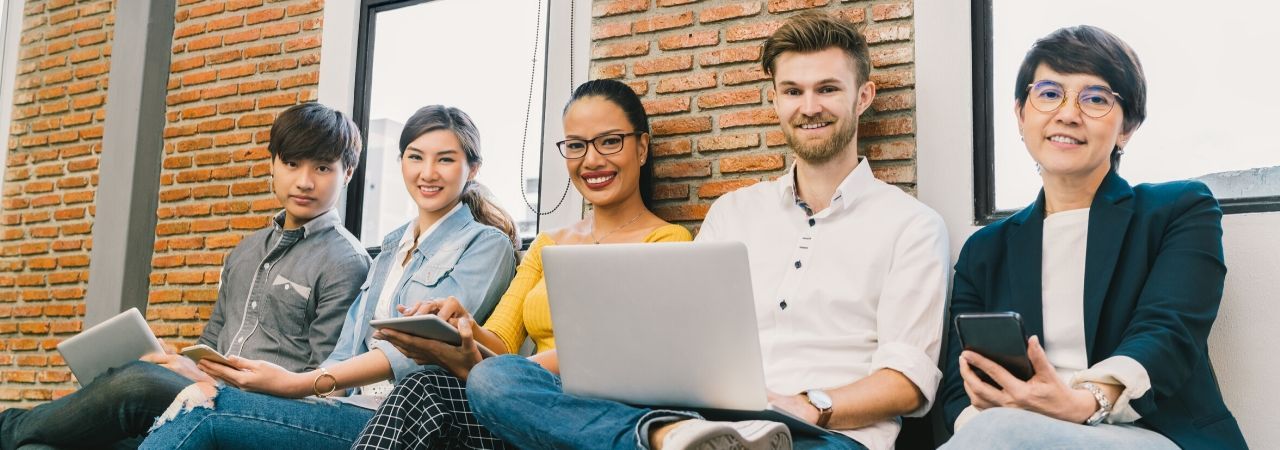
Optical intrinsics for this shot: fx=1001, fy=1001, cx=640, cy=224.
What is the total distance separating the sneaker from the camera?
1680mm

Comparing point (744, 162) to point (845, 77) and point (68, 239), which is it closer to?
point (845, 77)

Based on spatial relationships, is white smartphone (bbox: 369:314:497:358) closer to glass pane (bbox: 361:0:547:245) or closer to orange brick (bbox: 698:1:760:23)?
glass pane (bbox: 361:0:547:245)

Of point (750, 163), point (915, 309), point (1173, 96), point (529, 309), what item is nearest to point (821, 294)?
point (915, 309)

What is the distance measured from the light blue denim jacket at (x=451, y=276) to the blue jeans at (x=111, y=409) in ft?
1.61

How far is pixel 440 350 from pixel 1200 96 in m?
2.10

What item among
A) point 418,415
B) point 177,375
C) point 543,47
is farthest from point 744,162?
point 177,375

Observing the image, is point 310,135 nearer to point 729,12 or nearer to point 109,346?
point 109,346

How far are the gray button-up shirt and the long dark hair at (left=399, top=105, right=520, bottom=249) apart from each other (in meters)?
0.45

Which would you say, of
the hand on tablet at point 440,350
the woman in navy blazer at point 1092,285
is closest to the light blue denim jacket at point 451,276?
the hand on tablet at point 440,350

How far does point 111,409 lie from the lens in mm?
2625

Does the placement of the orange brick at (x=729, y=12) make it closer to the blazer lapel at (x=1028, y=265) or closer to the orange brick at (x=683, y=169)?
the orange brick at (x=683, y=169)

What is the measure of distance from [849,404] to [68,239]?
14.0ft

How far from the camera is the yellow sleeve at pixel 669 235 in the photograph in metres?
2.91

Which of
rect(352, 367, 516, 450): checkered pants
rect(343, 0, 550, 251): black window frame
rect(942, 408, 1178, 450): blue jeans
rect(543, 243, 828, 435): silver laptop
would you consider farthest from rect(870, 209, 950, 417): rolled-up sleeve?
rect(343, 0, 550, 251): black window frame
